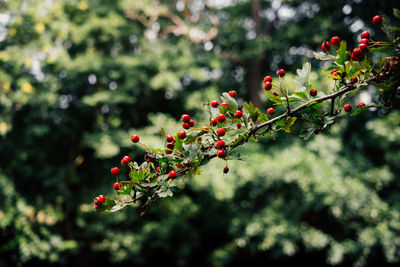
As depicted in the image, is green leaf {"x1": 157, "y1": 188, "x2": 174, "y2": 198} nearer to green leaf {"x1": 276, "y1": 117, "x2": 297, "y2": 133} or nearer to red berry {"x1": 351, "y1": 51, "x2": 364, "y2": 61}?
green leaf {"x1": 276, "y1": 117, "x2": 297, "y2": 133}

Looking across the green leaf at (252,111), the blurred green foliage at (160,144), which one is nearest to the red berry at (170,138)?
the green leaf at (252,111)

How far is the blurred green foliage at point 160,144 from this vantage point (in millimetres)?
5055

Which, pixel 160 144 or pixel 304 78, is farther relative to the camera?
pixel 160 144

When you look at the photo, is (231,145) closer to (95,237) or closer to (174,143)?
(174,143)

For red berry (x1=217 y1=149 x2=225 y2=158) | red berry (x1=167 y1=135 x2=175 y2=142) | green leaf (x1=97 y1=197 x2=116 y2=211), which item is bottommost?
red berry (x1=217 y1=149 x2=225 y2=158)

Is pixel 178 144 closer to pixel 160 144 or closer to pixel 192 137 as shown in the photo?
pixel 192 137

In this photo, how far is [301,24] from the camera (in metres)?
6.78

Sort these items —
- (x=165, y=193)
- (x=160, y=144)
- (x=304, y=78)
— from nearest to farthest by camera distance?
(x=165, y=193)
(x=304, y=78)
(x=160, y=144)

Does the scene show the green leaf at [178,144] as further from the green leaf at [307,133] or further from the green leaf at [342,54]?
the green leaf at [342,54]

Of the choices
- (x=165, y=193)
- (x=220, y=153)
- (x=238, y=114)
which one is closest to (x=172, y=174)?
(x=165, y=193)

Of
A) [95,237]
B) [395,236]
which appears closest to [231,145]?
[395,236]

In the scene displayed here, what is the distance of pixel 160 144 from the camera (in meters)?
5.31

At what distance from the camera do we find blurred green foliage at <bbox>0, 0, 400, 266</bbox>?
5.05 metres

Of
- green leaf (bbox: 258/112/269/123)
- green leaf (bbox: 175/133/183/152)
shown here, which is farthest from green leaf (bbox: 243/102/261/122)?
green leaf (bbox: 175/133/183/152)
